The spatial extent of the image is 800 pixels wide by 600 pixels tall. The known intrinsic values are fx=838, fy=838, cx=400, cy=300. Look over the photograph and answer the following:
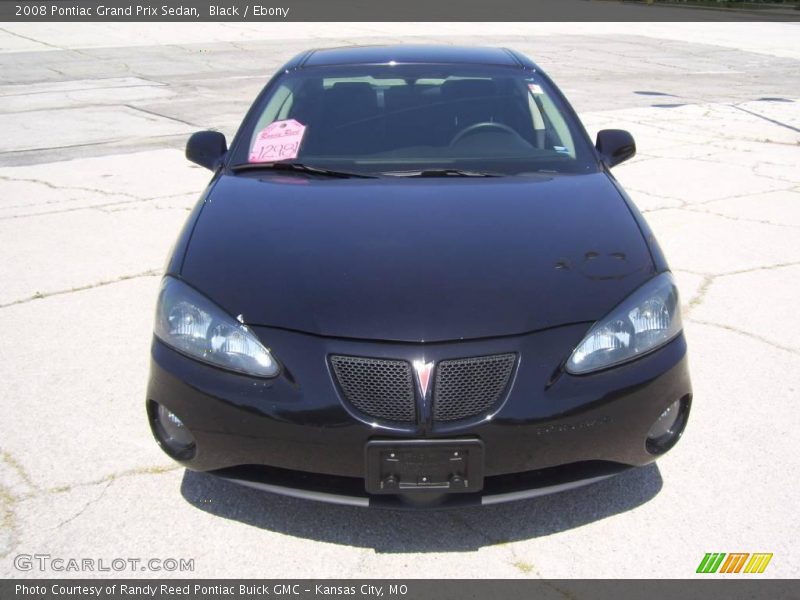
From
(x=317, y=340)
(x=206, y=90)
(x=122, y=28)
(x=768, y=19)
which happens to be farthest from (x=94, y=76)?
(x=768, y=19)

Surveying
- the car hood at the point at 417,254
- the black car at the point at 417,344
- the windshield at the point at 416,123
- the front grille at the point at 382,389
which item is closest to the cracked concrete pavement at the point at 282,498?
the black car at the point at 417,344

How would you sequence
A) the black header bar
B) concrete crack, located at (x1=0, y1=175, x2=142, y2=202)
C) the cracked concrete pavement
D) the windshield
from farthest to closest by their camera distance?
1. the black header bar
2. concrete crack, located at (x1=0, y1=175, x2=142, y2=202)
3. the windshield
4. the cracked concrete pavement

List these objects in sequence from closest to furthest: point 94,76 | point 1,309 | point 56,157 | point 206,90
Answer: point 1,309, point 56,157, point 206,90, point 94,76

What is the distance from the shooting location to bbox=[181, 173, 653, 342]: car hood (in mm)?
2594

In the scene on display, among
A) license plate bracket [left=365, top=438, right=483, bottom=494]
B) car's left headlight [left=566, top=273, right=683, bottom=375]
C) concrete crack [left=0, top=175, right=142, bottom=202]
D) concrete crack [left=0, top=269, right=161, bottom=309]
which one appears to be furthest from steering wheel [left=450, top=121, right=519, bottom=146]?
concrete crack [left=0, top=175, right=142, bottom=202]

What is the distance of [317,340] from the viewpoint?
8.30ft

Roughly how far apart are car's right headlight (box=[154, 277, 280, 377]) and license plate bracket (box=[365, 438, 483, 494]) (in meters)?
0.41

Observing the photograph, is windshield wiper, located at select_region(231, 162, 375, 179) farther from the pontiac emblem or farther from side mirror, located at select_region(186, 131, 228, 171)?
the pontiac emblem

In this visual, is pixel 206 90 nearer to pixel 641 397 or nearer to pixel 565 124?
pixel 565 124

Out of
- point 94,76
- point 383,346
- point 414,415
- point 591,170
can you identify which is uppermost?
point 591,170

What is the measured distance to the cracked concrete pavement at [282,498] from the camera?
109 inches

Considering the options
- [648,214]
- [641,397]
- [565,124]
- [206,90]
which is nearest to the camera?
[641,397]

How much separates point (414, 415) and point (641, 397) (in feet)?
2.38

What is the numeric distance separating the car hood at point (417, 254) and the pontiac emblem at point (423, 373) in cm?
8
